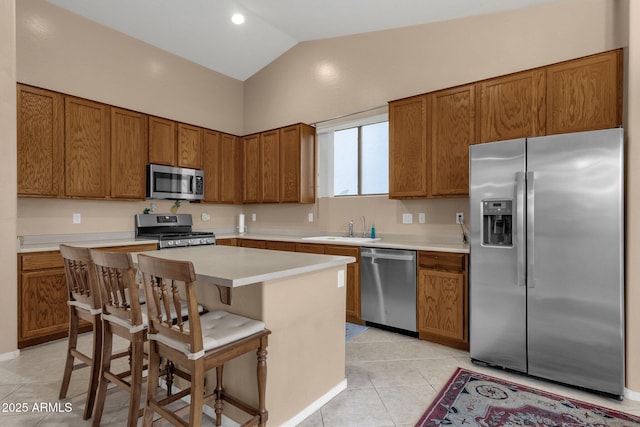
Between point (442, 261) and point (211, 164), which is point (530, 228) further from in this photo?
point (211, 164)

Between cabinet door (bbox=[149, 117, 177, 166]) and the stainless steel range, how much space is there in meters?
0.76

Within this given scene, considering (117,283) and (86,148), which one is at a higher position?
(86,148)

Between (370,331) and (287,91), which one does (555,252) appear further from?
(287,91)

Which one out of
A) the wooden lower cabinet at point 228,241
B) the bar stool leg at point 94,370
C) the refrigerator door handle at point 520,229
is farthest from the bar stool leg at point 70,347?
the refrigerator door handle at point 520,229

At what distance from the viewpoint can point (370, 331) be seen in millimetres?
3543

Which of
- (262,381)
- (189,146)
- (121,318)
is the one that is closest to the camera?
(262,381)

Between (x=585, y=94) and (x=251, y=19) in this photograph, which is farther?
(x=251, y=19)

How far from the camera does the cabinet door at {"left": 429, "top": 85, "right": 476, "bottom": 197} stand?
3.24 meters

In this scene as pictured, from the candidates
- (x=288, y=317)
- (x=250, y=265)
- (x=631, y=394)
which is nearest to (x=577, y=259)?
(x=631, y=394)

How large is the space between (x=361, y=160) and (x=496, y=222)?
7.17 feet

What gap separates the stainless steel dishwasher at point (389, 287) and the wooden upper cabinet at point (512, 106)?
4.50 ft

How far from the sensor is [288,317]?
194 centimetres

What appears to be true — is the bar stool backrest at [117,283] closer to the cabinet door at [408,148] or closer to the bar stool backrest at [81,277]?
the bar stool backrest at [81,277]

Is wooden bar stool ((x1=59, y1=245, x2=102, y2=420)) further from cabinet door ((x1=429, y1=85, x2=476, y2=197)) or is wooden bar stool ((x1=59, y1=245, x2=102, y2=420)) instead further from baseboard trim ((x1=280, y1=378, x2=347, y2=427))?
cabinet door ((x1=429, y1=85, x2=476, y2=197))
